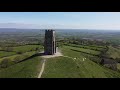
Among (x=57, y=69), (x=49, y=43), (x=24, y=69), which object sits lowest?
(x=24, y=69)

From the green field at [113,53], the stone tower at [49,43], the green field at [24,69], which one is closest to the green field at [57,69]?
the green field at [24,69]

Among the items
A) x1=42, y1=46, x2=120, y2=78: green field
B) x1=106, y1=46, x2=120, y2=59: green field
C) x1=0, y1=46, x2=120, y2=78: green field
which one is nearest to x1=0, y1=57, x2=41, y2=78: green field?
x1=0, y1=46, x2=120, y2=78: green field

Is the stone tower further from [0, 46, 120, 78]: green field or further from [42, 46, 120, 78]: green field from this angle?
[42, 46, 120, 78]: green field

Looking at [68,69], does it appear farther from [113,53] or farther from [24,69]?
[113,53]

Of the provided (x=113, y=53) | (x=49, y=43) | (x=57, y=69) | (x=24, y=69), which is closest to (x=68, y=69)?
(x=57, y=69)

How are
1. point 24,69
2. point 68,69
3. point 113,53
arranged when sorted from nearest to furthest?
point 68,69 < point 24,69 < point 113,53

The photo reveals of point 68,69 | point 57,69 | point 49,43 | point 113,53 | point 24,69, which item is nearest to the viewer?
point 57,69

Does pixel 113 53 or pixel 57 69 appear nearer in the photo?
pixel 57 69

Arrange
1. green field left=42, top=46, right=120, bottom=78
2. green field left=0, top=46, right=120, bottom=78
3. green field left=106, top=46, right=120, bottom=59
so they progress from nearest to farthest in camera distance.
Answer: green field left=0, top=46, right=120, bottom=78
green field left=42, top=46, right=120, bottom=78
green field left=106, top=46, right=120, bottom=59
